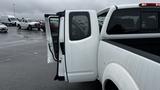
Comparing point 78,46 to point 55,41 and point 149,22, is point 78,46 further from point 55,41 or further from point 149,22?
point 149,22

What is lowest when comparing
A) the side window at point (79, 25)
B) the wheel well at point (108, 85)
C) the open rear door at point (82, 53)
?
the wheel well at point (108, 85)

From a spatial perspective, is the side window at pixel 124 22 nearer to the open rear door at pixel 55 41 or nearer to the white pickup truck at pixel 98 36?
the white pickup truck at pixel 98 36

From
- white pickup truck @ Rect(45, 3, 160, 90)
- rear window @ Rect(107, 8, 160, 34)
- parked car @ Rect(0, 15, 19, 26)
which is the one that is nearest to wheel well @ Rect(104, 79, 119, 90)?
white pickup truck @ Rect(45, 3, 160, 90)

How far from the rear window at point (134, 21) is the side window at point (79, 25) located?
49 centimetres

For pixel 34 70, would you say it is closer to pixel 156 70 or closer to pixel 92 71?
pixel 92 71

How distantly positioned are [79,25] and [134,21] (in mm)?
1008

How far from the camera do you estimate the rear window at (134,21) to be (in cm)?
468

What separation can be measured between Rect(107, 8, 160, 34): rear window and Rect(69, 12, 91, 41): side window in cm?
49

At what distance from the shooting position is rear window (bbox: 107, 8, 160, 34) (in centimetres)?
468

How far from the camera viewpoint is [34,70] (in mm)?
8750

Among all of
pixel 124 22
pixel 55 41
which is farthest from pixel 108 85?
pixel 55 41

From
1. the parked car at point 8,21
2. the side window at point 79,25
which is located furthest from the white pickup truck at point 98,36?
the parked car at point 8,21

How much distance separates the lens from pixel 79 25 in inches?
197

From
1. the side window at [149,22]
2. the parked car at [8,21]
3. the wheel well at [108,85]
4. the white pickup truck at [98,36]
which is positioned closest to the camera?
the wheel well at [108,85]
